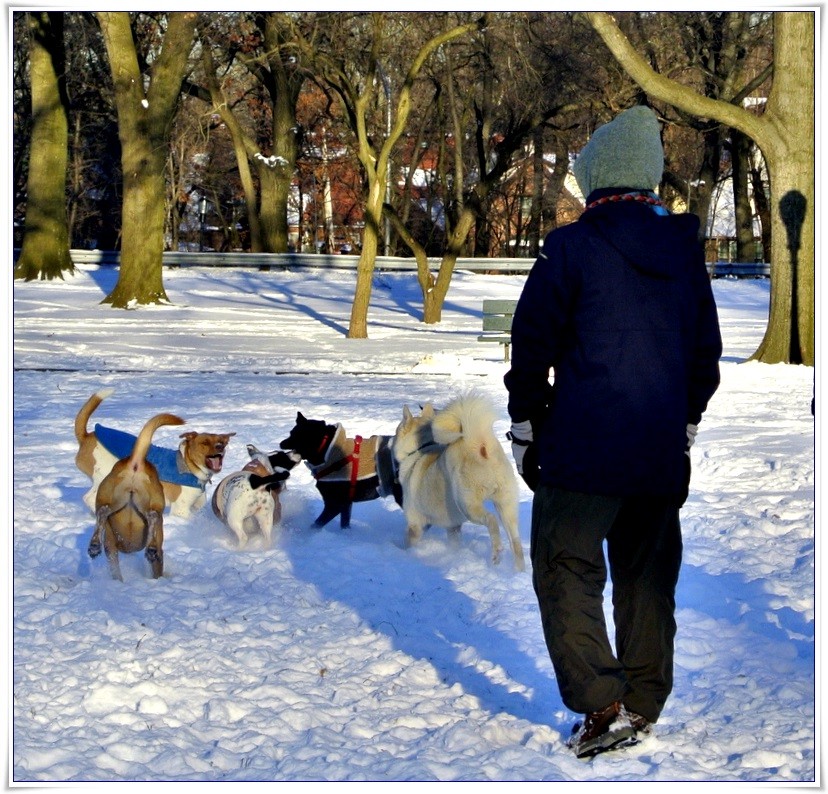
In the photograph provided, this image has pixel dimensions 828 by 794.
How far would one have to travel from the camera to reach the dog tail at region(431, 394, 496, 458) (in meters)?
5.75

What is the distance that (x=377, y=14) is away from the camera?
56.3 ft

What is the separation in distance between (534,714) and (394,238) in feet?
126

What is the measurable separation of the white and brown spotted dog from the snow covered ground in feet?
0.47

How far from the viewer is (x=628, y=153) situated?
3.73 metres

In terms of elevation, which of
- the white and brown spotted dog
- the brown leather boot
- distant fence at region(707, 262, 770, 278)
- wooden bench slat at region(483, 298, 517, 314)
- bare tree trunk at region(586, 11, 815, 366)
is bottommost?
the brown leather boot

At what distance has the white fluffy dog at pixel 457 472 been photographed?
5.80 metres

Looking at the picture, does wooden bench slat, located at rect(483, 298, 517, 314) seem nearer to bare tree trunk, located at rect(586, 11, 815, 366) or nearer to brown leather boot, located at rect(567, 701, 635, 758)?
bare tree trunk, located at rect(586, 11, 815, 366)

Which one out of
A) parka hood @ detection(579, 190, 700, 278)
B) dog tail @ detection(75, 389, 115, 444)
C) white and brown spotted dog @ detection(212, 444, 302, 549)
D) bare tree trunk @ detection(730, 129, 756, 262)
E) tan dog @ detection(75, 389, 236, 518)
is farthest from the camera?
bare tree trunk @ detection(730, 129, 756, 262)

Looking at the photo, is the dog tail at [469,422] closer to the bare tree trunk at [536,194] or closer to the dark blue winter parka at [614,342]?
the dark blue winter parka at [614,342]

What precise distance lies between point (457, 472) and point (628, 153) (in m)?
2.55

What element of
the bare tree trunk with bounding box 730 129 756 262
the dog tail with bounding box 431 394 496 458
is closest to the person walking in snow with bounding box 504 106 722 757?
the dog tail with bounding box 431 394 496 458

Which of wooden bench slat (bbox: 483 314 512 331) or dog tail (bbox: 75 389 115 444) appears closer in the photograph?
dog tail (bbox: 75 389 115 444)

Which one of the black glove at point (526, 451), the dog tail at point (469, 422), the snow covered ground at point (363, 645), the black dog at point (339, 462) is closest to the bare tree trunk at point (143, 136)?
the snow covered ground at point (363, 645)

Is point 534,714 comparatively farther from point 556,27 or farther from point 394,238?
point 394,238
